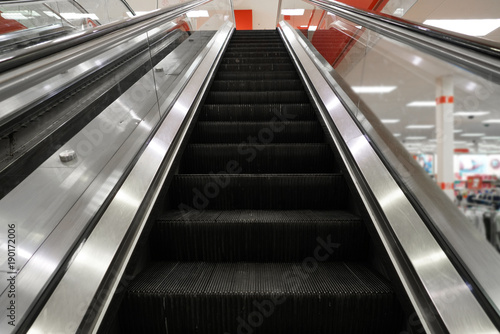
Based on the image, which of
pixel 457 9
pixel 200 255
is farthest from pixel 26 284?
pixel 457 9

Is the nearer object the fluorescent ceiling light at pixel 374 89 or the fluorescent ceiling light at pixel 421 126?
the fluorescent ceiling light at pixel 421 126

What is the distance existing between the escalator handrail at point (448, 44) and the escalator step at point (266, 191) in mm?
846

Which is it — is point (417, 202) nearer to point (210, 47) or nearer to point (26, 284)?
point (26, 284)

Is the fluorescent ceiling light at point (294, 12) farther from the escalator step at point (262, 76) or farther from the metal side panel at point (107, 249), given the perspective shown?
the metal side panel at point (107, 249)

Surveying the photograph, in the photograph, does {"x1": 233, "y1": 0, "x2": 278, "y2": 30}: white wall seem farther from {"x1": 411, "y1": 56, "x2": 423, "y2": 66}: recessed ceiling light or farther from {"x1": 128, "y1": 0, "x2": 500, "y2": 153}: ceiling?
{"x1": 411, "y1": 56, "x2": 423, "y2": 66}: recessed ceiling light

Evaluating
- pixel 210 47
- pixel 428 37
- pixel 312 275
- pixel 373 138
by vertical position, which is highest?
pixel 210 47

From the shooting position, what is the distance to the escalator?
1339 millimetres

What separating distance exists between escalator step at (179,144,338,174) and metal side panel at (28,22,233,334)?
0.92 ft

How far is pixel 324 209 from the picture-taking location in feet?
6.46

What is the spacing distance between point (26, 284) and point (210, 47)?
13.2 feet

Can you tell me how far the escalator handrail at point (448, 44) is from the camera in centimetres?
103

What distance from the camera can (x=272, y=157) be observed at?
2301mm

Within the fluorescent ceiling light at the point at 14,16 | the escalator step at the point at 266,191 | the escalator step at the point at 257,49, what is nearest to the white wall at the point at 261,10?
the escalator step at the point at 257,49

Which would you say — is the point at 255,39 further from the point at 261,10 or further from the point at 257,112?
the point at 261,10
